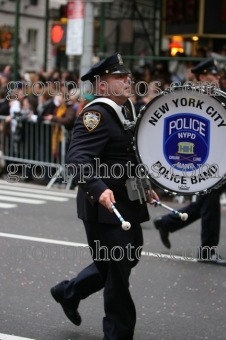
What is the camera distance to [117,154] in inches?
203

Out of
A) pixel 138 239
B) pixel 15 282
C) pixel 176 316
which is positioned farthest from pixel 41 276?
pixel 138 239

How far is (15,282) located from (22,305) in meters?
0.73

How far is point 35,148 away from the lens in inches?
571

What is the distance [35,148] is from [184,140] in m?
9.71

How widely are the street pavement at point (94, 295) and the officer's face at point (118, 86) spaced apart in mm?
1642

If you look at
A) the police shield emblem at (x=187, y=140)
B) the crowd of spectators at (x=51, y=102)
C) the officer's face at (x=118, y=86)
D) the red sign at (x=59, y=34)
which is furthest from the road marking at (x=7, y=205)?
the police shield emblem at (x=187, y=140)

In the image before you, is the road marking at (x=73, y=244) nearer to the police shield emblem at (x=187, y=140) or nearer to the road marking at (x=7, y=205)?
the road marking at (x=7, y=205)

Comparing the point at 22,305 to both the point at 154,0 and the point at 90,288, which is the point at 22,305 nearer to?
the point at 90,288

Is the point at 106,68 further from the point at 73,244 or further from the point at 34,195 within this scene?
the point at 34,195

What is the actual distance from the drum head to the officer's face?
0.17m

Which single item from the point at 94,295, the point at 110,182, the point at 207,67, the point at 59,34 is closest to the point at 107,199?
the point at 110,182

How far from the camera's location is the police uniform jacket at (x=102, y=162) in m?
4.98

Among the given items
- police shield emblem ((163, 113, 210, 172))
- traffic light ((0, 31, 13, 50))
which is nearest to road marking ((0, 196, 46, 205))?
police shield emblem ((163, 113, 210, 172))

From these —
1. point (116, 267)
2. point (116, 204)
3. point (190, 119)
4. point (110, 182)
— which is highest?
point (190, 119)
